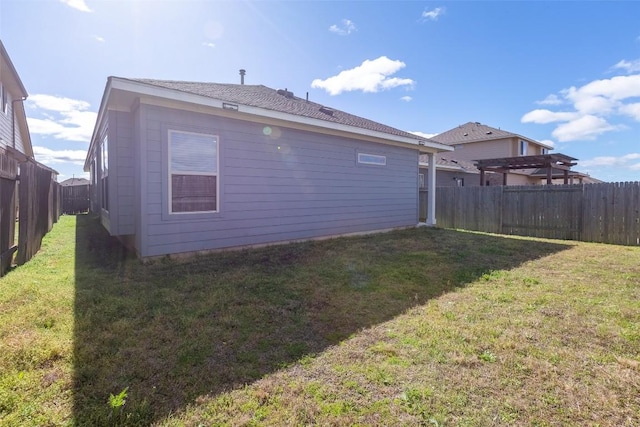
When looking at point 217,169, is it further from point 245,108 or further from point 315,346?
point 315,346

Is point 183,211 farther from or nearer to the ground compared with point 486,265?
farther from the ground

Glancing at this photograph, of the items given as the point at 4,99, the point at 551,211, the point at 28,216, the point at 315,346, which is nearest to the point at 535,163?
the point at 551,211

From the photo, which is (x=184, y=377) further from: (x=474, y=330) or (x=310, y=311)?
(x=474, y=330)

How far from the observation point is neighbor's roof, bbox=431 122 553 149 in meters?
23.0

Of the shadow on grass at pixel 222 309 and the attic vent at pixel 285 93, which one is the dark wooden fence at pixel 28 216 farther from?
the attic vent at pixel 285 93

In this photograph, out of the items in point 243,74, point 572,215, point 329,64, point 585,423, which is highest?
point 329,64

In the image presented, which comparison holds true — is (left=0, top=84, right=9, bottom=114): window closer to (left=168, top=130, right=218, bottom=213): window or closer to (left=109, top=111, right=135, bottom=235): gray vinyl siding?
(left=109, top=111, right=135, bottom=235): gray vinyl siding

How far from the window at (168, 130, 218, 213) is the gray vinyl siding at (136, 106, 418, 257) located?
0.11 meters

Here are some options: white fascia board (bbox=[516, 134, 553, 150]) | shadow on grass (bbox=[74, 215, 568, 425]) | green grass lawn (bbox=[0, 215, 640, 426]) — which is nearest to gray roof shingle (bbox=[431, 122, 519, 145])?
white fascia board (bbox=[516, 134, 553, 150])

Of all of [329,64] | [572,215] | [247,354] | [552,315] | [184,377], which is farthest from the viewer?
[329,64]

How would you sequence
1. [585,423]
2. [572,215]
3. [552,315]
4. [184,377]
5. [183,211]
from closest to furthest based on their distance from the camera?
[585,423] → [184,377] → [552,315] → [183,211] → [572,215]

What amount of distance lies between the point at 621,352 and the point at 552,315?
0.78 meters

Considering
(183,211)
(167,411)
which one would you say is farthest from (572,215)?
(167,411)

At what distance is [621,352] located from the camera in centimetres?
258
